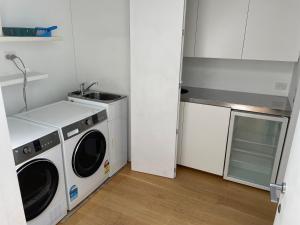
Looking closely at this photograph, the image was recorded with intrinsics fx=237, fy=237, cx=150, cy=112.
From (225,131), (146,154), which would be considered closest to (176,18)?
(225,131)

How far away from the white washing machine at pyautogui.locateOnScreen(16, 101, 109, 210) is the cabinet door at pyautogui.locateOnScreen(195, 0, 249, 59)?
1.28 metres

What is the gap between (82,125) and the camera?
212cm

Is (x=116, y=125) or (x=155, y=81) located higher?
(x=155, y=81)

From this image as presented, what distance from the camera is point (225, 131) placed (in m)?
2.43

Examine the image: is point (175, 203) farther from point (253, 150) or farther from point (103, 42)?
point (103, 42)

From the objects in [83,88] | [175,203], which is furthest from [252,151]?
[83,88]

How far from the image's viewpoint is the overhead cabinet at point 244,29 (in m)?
2.15

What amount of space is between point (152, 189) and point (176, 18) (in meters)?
1.71

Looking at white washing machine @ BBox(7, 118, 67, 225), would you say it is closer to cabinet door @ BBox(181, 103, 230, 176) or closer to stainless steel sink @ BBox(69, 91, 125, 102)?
stainless steel sink @ BBox(69, 91, 125, 102)

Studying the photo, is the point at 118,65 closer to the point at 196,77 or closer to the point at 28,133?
the point at 196,77

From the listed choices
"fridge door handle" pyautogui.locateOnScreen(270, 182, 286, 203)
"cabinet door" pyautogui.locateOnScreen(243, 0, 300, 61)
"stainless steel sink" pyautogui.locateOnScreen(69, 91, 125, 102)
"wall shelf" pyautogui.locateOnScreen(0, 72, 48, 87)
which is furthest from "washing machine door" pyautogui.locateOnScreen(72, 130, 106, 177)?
"cabinet door" pyautogui.locateOnScreen(243, 0, 300, 61)

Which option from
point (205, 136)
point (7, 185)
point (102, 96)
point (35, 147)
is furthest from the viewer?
point (102, 96)

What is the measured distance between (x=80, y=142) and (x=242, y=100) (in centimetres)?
165

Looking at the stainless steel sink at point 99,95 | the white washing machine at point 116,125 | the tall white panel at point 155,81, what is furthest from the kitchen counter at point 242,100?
the stainless steel sink at point 99,95
